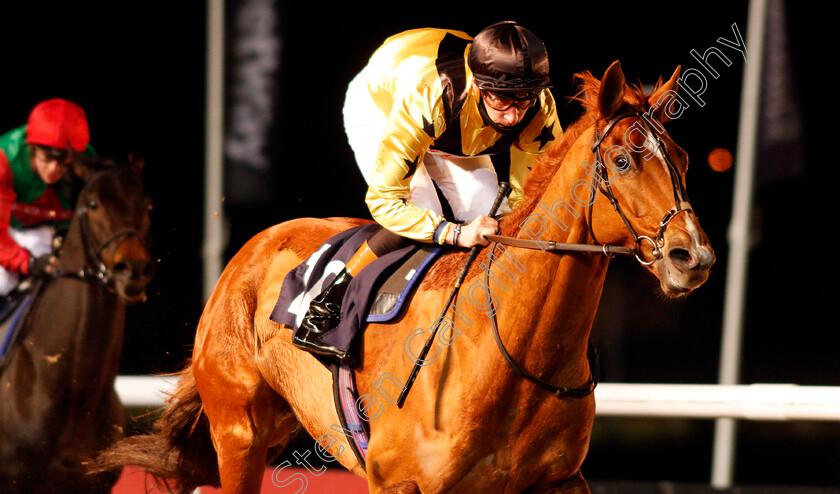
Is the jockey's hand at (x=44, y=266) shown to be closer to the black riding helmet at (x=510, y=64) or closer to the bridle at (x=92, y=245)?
the bridle at (x=92, y=245)

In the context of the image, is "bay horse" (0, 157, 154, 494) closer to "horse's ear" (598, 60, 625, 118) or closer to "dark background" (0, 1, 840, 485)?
"dark background" (0, 1, 840, 485)

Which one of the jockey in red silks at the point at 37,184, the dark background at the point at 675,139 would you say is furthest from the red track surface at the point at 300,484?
the jockey in red silks at the point at 37,184

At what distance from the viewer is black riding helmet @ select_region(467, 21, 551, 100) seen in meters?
2.11

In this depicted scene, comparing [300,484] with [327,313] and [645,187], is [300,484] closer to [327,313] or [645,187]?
[327,313]

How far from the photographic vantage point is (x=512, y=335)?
199 centimetres

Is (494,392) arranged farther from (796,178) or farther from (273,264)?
(796,178)

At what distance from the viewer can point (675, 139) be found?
4117mm

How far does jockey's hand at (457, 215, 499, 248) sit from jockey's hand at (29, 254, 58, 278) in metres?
2.25

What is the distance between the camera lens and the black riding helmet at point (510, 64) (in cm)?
211

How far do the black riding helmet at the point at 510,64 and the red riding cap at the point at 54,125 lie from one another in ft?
8.02

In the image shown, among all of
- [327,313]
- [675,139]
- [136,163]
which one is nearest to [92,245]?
[136,163]

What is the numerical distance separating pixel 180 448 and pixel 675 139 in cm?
263

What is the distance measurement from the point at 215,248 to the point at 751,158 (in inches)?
105

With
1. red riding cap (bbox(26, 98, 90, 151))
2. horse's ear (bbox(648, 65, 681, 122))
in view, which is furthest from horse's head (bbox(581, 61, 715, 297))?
red riding cap (bbox(26, 98, 90, 151))
